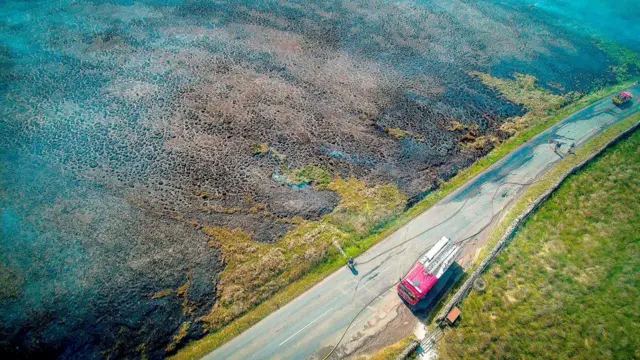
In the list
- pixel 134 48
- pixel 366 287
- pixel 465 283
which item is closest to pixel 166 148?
pixel 134 48

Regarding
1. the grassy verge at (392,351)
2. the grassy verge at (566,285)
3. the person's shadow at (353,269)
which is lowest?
the grassy verge at (392,351)

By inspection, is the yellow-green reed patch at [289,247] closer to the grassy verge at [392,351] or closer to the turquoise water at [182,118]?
the turquoise water at [182,118]

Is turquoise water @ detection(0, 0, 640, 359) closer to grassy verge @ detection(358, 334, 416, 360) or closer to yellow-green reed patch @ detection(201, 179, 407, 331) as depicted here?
yellow-green reed patch @ detection(201, 179, 407, 331)

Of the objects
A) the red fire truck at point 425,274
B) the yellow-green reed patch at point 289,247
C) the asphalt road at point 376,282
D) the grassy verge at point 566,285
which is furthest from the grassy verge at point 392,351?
the yellow-green reed patch at point 289,247

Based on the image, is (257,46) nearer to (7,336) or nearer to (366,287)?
(366,287)

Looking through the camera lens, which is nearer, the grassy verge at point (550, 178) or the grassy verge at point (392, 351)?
the grassy verge at point (392, 351)

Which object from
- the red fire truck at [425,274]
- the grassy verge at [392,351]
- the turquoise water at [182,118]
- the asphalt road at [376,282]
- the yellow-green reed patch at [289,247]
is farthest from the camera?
the yellow-green reed patch at [289,247]

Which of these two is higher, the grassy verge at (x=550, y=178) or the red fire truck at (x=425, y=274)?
the grassy verge at (x=550, y=178)
